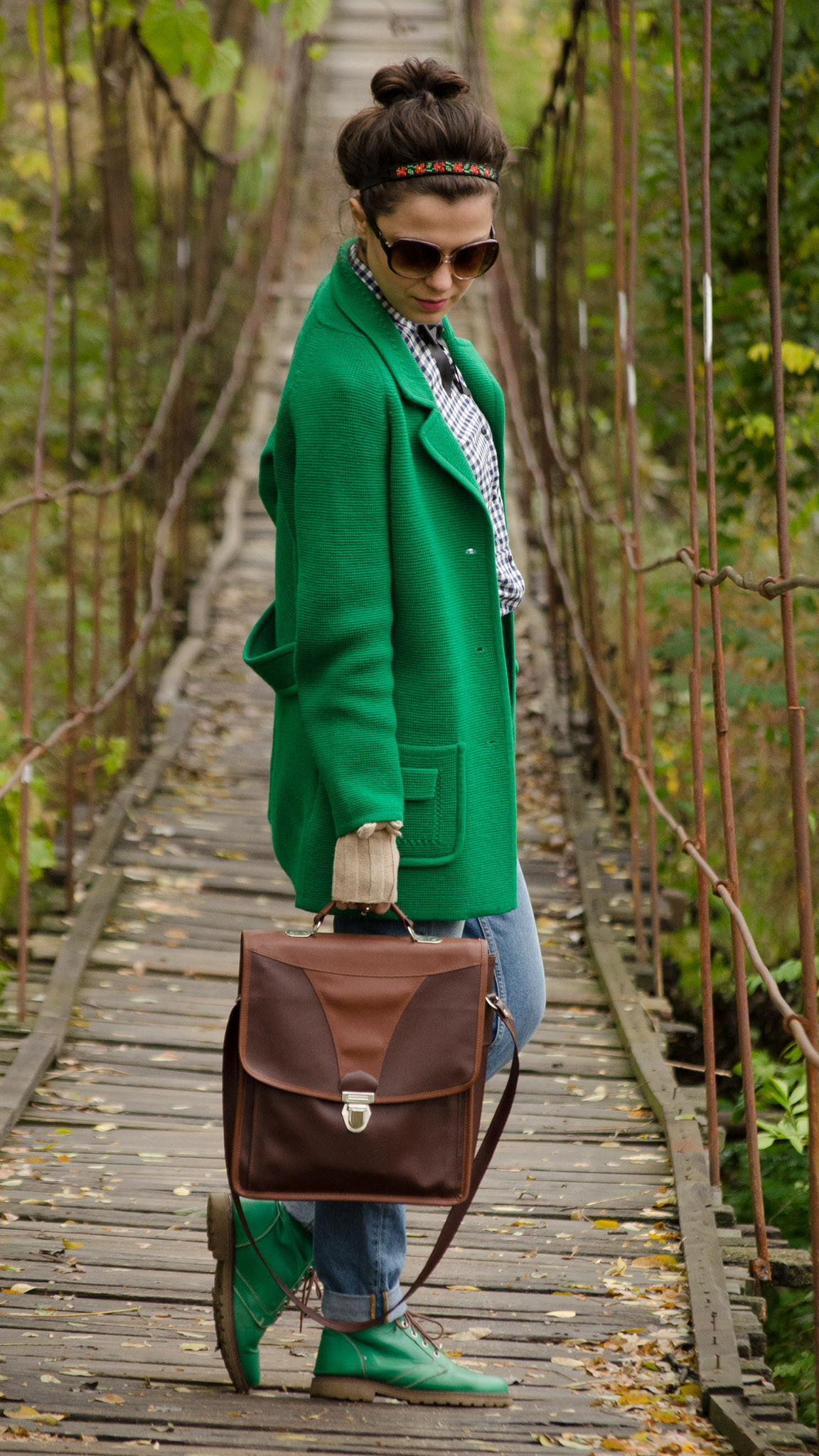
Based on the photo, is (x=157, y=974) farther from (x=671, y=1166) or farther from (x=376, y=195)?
(x=376, y=195)

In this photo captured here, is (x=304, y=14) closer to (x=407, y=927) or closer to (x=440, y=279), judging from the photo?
(x=440, y=279)

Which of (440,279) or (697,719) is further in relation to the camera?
(697,719)

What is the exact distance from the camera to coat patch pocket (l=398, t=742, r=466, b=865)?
1751 mm

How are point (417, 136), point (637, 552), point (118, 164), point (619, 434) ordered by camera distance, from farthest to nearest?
point (118, 164) < point (619, 434) < point (637, 552) < point (417, 136)

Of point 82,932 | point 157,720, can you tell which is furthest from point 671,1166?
point 157,720

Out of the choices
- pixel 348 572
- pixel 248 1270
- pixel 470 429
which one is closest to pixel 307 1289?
pixel 248 1270

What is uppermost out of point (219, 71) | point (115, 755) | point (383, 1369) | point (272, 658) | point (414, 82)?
point (219, 71)

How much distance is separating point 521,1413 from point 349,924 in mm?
711

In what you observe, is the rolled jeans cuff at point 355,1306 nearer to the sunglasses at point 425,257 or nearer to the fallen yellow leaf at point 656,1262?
the fallen yellow leaf at point 656,1262

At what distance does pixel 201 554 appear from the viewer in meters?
8.88

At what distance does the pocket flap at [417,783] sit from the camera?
175cm

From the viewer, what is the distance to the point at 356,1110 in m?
1.71

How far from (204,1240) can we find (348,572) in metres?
1.33

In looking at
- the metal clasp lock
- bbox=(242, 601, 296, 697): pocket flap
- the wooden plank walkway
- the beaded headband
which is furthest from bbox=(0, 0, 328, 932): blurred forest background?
the metal clasp lock
